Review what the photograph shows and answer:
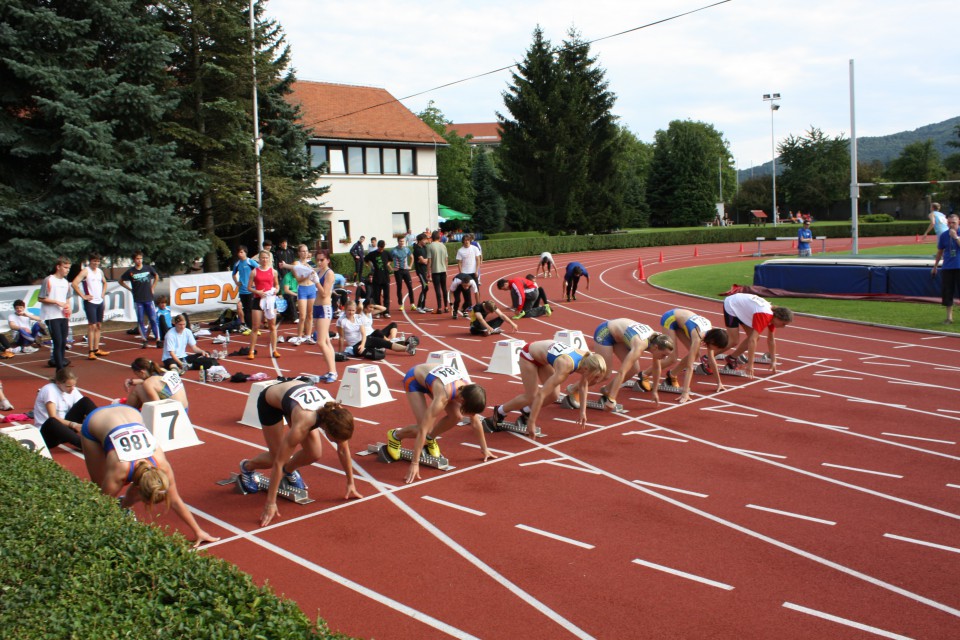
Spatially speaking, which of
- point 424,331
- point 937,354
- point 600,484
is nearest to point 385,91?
point 424,331

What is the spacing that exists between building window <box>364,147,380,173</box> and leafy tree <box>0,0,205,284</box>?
20351 millimetres

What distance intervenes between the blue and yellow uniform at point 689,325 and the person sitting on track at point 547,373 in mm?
2358

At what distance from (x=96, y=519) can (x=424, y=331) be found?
13294 mm

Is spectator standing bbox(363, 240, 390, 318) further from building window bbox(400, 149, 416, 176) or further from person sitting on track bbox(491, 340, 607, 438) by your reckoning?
building window bbox(400, 149, 416, 176)

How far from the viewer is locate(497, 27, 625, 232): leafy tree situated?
51.7 metres

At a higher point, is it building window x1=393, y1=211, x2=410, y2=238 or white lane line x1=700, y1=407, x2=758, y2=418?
building window x1=393, y1=211, x2=410, y2=238

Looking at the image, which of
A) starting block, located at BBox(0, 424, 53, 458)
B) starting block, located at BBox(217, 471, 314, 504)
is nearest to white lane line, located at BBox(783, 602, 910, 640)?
starting block, located at BBox(217, 471, 314, 504)

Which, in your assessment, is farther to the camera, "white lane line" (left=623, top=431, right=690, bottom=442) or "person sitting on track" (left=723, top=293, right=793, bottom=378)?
"person sitting on track" (left=723, top=293, right=793, bottom=378)

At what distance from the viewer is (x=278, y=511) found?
24.2 ft

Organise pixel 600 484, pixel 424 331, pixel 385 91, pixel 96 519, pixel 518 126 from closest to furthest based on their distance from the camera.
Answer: pixel 96 519
pixel 600 484
pixel 424 331
pixel 385 91
pixel 518 126

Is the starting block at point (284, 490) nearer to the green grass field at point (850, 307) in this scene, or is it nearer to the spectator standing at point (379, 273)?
the spectator standing at point (379, 273)

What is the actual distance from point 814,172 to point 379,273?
2791 inches

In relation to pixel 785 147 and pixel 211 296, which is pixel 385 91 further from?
pixel 785 147

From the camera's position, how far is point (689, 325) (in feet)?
37.2
